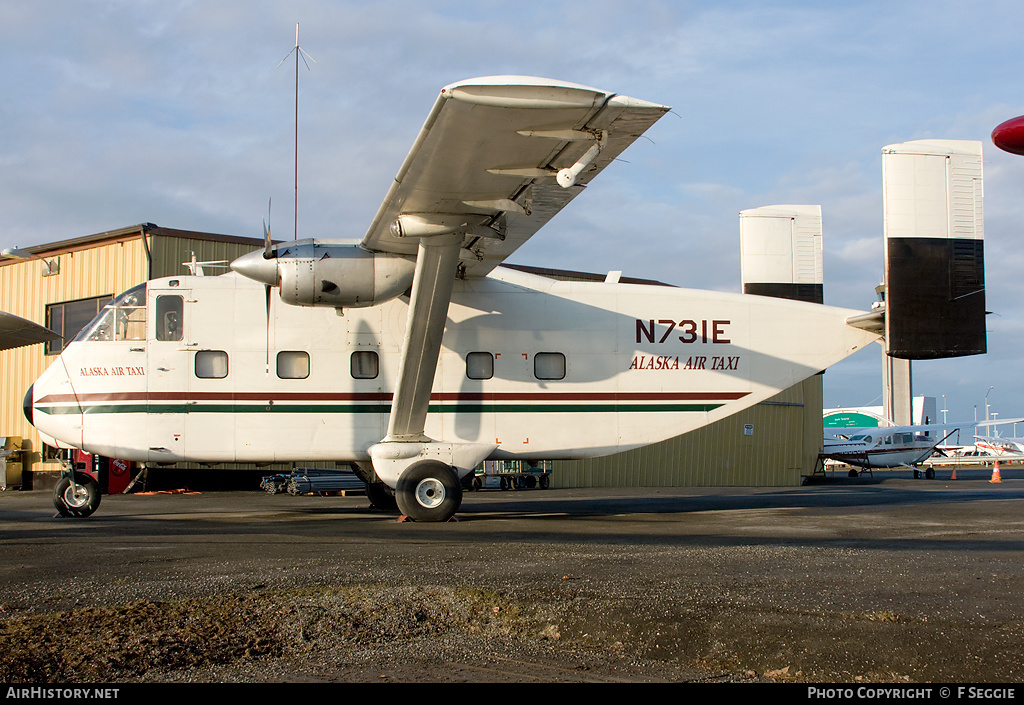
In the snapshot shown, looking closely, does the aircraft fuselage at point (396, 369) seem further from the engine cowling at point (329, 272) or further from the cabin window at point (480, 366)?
the engine cowling at point (329, 272)

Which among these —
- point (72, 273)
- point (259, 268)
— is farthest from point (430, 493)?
point (72, 273)

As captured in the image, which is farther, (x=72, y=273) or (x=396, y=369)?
(x=72, y=273)

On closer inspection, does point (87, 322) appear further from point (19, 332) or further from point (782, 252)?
point (782, 252)

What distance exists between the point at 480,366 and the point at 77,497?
6.05 metres

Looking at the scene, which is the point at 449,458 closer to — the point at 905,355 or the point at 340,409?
the point at 340,409

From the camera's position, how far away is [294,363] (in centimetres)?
1223

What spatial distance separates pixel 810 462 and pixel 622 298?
84.4 ft

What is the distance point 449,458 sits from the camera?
11461mm

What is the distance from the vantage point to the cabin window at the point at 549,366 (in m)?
12.6

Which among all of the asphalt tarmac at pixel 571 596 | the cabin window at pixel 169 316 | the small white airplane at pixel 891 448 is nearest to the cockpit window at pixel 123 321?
the cabin window at pixel 169 316

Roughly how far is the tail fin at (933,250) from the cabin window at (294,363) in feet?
29.1

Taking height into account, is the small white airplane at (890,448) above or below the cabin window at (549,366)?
below
